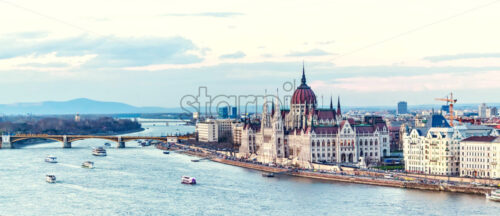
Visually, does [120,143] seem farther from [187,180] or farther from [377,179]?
[377,179]

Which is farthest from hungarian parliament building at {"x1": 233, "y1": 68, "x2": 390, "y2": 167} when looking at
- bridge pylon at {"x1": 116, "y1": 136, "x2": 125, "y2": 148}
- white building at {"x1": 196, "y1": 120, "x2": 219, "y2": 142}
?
white building at {"x1": 196, "y1": 120, "x2": 219, "y2": 142}

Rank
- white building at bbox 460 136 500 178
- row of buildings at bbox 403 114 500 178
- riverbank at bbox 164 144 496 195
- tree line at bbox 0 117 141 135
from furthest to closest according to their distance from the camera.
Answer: tree line at bbox 0 117 141 135 → row of buildings at bbox 403 114 500 178 → white building at bbox 460 136 500 178 → riverbank at bbox 164 144 496 195

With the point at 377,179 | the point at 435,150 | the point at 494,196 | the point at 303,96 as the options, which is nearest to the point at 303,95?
the point at 303,96

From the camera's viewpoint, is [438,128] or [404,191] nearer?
[404,191]

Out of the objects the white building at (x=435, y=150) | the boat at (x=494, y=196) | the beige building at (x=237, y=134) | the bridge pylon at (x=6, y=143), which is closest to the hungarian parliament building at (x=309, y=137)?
the white building at (x=435, y=150)

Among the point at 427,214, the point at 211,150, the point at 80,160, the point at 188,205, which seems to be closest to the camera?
the point at 427,214

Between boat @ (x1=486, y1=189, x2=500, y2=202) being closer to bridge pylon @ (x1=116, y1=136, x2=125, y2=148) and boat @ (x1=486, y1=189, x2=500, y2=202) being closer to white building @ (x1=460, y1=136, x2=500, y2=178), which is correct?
white building @ (x1=460, y1=136, x2=500, y2=178)

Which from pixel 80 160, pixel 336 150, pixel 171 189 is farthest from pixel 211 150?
pixel 171 189

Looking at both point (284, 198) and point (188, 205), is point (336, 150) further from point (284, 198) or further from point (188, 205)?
point (188, 205)
